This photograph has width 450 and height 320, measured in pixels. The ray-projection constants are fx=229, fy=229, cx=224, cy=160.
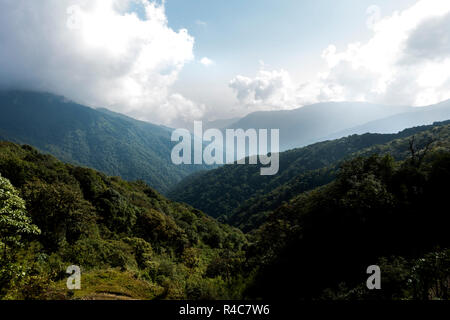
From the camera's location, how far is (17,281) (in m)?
7.65

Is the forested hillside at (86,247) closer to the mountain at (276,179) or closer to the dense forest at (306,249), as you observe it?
the dense forest at (306,249)

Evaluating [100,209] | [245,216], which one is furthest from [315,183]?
[100,209]

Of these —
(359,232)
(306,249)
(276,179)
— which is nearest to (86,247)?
(306,249)

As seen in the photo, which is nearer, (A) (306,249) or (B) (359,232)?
(B) (359,232)

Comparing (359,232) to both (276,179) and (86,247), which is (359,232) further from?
(276,179)

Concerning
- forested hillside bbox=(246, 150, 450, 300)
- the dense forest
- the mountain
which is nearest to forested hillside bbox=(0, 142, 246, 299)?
the dense forest

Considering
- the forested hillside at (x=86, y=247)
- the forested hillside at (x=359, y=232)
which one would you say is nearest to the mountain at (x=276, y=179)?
the forested hillside at (x=86, y=247)

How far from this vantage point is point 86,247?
17.4 metres

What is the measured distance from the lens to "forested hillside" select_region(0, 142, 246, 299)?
809cm

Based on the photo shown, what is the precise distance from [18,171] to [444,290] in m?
35.5

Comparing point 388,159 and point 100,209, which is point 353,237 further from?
point 100,209

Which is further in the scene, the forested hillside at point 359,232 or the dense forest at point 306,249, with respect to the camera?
the forested hillside at point 359,232

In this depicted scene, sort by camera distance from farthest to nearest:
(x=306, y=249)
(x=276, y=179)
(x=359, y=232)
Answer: (x=276, y=179) < (x=306, y=249) < (x=359, y=232)

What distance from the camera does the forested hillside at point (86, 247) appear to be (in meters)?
8.09
